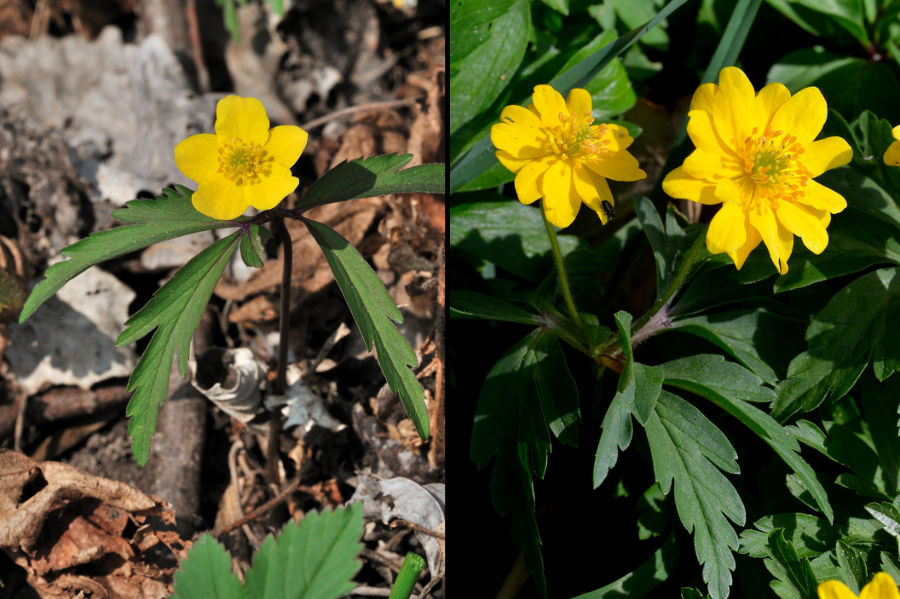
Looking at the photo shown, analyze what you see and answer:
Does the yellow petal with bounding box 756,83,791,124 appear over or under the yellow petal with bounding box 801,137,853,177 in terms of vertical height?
over

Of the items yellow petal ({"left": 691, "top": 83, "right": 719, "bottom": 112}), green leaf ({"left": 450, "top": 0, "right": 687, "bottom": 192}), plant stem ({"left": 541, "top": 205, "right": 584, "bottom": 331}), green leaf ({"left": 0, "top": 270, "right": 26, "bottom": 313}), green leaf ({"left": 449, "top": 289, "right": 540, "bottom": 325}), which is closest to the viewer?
yellow petal ({"left": 691, "top": 83, "right": 719, "bottom": 112})

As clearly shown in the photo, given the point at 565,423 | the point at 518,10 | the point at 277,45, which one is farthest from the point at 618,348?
the point at 277,45

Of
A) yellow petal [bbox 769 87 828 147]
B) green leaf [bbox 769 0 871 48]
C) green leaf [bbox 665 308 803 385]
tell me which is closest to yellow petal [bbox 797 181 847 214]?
yellow petal [bbox 769 87 828 147]

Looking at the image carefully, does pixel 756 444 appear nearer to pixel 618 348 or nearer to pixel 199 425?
pixel 618 348

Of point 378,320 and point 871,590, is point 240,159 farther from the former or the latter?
point 871,590

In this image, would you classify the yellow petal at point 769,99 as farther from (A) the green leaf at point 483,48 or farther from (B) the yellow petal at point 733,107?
(A) the green leaf at point 483,48

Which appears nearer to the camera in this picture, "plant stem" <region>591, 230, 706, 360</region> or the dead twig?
"plant stem" <region>591, 230, 706, 360</region>

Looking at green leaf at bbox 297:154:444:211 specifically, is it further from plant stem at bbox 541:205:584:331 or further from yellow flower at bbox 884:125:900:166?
yellow flower at bbox 884:125:900:166
